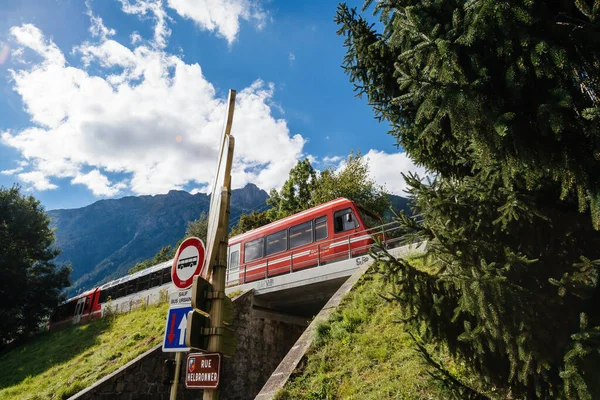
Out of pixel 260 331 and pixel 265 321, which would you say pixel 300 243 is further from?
pixel 260 331

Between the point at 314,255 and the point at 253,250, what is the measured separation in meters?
3.50

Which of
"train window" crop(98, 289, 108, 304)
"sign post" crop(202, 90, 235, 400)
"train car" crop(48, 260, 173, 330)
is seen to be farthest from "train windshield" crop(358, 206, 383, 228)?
"train window" crop(98, 289, 108, 304)

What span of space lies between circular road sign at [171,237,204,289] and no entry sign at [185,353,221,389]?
1.16m

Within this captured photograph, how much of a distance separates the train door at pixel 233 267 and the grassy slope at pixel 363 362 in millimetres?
8070

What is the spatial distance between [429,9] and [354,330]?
6218mm

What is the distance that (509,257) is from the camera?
3223 millimetres

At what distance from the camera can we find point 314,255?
13.6 m

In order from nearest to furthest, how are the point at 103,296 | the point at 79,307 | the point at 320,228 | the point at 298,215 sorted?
1. the point at 320,228
2. the point at 298,215
3. the point at 103,296
4. the point at 79,307

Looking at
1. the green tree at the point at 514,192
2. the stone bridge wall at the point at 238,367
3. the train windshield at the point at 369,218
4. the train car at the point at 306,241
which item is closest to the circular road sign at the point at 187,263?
the green tree at the point at 514,192

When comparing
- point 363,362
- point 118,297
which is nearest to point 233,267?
point 363,362

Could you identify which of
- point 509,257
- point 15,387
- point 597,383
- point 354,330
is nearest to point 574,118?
point 509,257

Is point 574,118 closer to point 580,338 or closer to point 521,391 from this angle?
point 580,338

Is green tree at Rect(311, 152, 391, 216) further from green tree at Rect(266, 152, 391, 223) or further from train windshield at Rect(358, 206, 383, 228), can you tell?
train windshield at Rect(358, 206, 383, 228)

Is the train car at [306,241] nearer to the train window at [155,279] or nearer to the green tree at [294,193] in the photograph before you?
the train window at [155,279]
